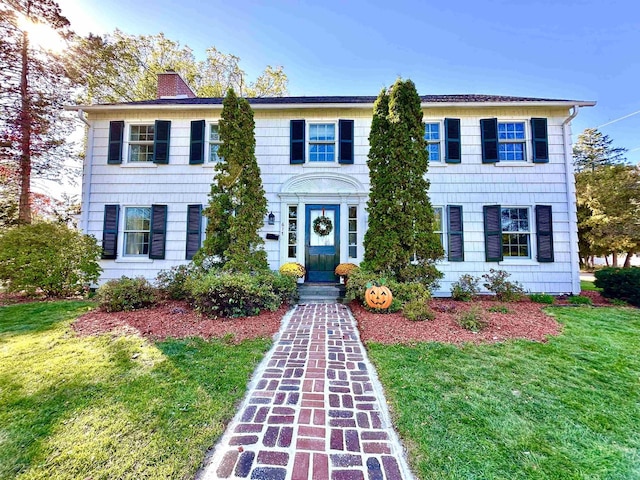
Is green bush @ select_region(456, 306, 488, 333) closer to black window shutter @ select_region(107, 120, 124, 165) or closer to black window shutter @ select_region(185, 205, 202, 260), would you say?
black window shutter @ select_region(185, 205, 202, 260)

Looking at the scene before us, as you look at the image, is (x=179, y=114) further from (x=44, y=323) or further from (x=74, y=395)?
(x=74, y=395)

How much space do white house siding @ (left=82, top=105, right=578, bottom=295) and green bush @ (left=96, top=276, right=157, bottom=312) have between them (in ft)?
7.22

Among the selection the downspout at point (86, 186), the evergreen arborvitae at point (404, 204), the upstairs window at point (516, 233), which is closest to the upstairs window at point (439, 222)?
the evergreen arborvitae at point (404, 204)

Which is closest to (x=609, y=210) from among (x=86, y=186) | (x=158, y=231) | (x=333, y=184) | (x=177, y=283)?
(x=333, y=184)

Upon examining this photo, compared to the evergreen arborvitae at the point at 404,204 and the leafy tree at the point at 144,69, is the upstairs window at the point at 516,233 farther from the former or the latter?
the leafy tree at the point at 144,69

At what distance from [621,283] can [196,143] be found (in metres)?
12.1

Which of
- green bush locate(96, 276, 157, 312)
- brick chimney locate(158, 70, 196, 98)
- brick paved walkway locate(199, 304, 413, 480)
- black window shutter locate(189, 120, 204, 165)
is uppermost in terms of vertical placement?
brick chimney locate(158, 70, 196, 98)

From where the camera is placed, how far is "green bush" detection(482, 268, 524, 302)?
6.82 meters

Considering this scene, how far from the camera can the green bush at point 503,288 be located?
22.4 feet

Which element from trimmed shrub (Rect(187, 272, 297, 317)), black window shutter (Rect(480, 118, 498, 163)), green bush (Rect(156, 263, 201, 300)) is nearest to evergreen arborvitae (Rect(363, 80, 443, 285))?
trimmed shrub (Rect(187, 272, 297, 317))

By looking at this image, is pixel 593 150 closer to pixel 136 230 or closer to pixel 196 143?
pixel 196 143

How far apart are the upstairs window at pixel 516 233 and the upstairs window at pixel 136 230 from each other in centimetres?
1069

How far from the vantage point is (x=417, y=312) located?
5.00 meters

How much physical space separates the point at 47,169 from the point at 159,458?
529 inches
